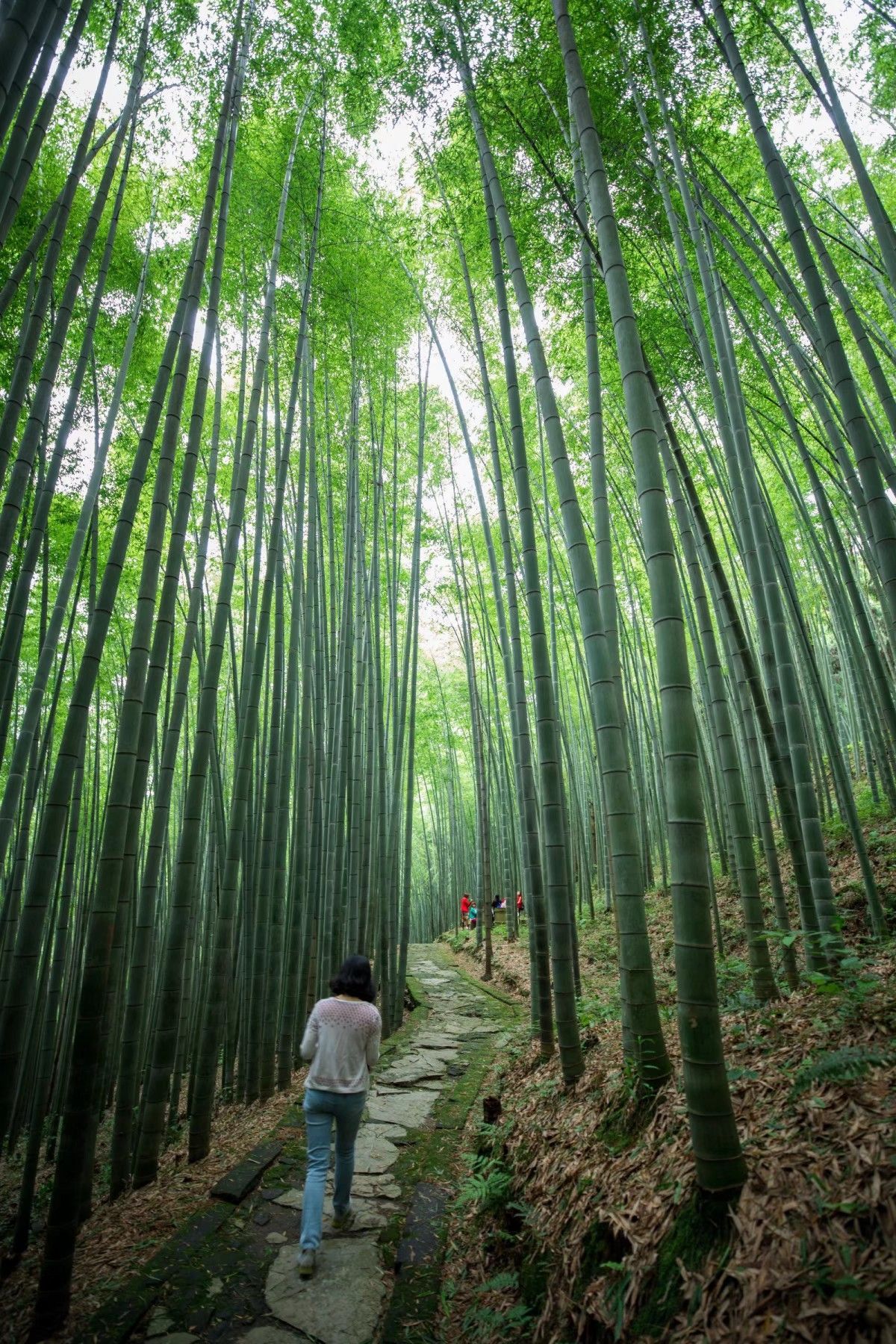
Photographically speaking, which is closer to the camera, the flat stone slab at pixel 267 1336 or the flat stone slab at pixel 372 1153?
the flat stone slab at pixel 267 1336

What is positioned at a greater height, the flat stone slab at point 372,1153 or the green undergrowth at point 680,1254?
the green undergrowth at point 680,1254

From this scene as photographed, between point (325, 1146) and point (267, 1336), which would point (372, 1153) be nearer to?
point (325, 1146)

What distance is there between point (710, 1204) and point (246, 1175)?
2.22 m

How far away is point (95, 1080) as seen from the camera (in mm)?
2131

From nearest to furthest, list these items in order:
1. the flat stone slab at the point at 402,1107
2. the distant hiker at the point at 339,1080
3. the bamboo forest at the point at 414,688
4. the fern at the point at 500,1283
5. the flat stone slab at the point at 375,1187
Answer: the bamboo forest at the point at 414,688, the fern at the point at 500,1283, the distant hiker at the point at 339,1080, the flat stone slab at the point at 375,1187, the flat stone slab at the point at 402,1107

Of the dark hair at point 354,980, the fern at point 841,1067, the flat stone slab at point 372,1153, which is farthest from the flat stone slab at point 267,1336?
the fern at point 841,1067

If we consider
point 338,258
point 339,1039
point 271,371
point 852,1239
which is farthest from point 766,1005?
point 338,258

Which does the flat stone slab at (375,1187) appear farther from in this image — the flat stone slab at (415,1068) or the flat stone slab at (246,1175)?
the flat stone slab at (415,1068)

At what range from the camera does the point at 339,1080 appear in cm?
235

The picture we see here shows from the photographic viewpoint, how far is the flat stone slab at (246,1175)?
2.61 m

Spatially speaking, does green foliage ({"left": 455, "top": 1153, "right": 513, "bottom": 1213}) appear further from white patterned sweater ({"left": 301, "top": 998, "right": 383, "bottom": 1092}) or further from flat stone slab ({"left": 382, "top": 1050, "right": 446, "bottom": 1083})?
flat stone slab ({"left": 382, "top": 1050, "right": 446, "bottom": 1083})

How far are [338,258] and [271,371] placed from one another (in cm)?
129

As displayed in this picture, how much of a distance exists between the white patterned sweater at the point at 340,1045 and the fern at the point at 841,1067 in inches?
57.0

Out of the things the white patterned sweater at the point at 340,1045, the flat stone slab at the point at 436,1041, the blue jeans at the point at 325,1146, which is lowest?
the flat stone slab at the point at 436,1041
